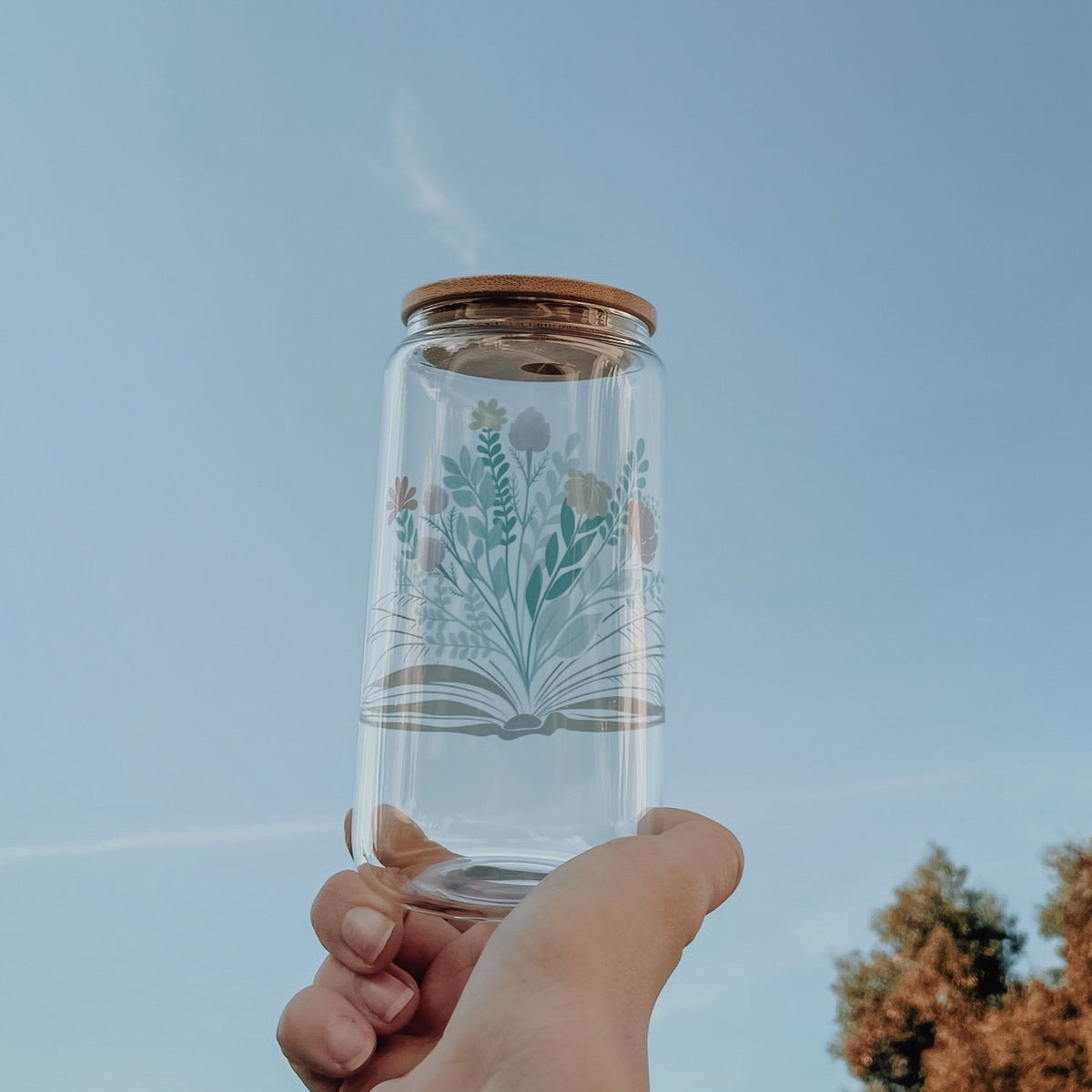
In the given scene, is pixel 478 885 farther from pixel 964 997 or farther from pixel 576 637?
pixel 964 997

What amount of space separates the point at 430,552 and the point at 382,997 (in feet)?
2.24

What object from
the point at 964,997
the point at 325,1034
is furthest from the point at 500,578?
the point at 964,997

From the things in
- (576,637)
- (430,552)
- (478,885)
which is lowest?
(478,885)

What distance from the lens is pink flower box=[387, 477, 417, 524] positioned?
1.50 metres

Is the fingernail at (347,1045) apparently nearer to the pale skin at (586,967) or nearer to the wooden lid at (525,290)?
the pale skin at (586,967)

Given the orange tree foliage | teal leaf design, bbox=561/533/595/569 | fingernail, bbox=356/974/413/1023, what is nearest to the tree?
the orange tree foliage

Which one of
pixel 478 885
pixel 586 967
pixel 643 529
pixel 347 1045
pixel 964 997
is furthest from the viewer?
pixel 964 997

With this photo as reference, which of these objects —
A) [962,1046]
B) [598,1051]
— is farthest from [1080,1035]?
[598,1051]

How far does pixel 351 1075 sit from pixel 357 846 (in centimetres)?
45

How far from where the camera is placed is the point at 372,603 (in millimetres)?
1558

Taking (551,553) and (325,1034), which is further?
(325,1034)

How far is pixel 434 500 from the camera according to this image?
1.47 meters

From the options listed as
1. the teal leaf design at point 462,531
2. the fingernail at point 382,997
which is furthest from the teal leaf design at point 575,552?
the fingernail at point 382,997

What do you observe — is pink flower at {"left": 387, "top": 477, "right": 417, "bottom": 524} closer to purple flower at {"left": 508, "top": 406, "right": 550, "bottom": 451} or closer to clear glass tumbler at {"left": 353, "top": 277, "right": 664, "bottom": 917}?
clear glass tumbler at {"left": 353, "top": 277, "right": 664, "bottom": 917}
